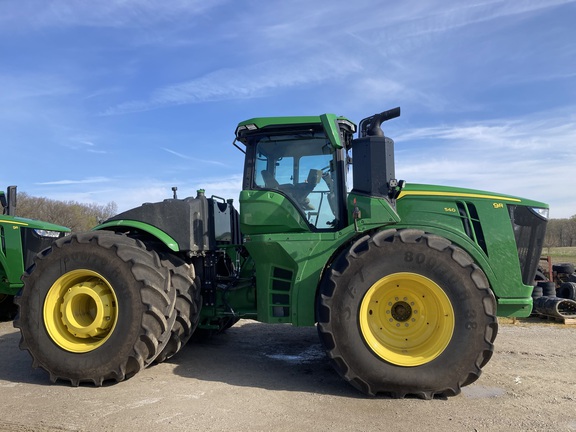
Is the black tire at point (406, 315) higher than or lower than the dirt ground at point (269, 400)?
higher

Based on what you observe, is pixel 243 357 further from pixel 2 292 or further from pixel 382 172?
pixel 2 292

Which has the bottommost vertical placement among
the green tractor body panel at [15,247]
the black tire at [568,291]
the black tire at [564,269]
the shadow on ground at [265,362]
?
the shadow on ground at [265,362]

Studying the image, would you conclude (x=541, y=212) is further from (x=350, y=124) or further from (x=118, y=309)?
(x=118, y=309)

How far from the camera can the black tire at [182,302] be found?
4945 mm

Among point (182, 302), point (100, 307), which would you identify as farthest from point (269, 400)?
point (100, 307)

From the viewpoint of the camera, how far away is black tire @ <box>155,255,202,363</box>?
4.95m

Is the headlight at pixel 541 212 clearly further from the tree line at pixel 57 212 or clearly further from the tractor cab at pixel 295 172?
the tree line at pixel 57 212

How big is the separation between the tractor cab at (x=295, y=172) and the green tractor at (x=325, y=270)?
15mm

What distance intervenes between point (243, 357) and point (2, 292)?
518cm

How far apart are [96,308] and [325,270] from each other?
8.09 feet

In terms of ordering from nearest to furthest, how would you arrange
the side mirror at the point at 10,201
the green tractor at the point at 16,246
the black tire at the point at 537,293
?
the green tractor at the point at 16,246
the side mirror at the point at 10,201
the black tire at the point at 537,293

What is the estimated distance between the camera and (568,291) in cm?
1062

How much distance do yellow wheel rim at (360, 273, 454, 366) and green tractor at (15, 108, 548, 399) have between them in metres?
0.01

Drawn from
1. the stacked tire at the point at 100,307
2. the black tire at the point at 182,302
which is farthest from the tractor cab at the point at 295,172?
the stacked tire at the point at 100,307
